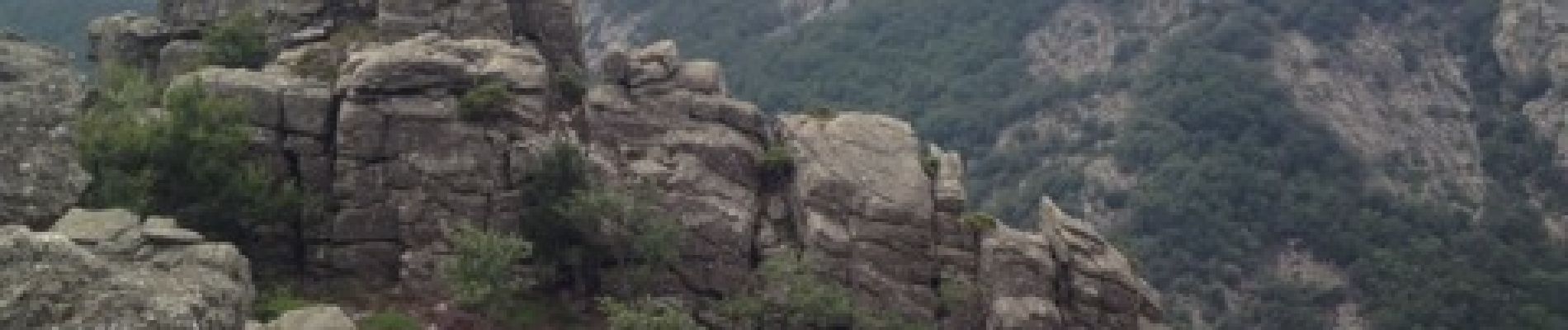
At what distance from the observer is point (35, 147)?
45750 millimetres

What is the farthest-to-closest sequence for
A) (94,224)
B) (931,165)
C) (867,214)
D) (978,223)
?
(931,165) → (978,223) → (867,214) → (94,224)

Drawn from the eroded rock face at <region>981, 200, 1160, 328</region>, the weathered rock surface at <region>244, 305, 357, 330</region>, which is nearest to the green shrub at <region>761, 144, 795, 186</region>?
the eroded rock face at <region>981, 200, 1160, 328</region>

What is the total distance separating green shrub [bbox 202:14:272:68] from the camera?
8250 centimetres

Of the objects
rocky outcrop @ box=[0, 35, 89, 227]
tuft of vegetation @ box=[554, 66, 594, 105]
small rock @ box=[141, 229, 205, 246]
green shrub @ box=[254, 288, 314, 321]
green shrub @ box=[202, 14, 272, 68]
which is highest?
green shrub @ box=[202, 14, 272, 68]

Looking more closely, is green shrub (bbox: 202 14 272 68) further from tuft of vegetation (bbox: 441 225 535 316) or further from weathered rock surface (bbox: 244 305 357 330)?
weathered rock surface (bbox: 244 305 357 330)

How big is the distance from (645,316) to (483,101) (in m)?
12.5

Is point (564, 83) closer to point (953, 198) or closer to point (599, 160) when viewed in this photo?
point (599, 160)

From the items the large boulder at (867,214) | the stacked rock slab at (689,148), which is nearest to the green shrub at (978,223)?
the large boulder at (867,214)

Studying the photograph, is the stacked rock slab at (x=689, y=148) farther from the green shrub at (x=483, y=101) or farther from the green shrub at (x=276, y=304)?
the green shrub at (x=276, y=304)

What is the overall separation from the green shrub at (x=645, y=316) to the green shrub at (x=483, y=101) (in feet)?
31.2

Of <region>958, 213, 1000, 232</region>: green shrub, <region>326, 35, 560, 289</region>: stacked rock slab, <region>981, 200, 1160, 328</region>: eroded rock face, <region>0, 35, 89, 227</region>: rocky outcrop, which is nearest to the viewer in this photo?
<region>0, 35, 89, 227</region>: rocky outcrop

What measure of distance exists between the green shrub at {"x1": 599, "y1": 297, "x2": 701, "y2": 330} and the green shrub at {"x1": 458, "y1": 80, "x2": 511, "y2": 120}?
9.50 metres

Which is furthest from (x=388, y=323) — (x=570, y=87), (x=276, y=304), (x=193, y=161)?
(x=570, y=87)

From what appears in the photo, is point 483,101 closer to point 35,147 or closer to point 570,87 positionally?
point 570,87
